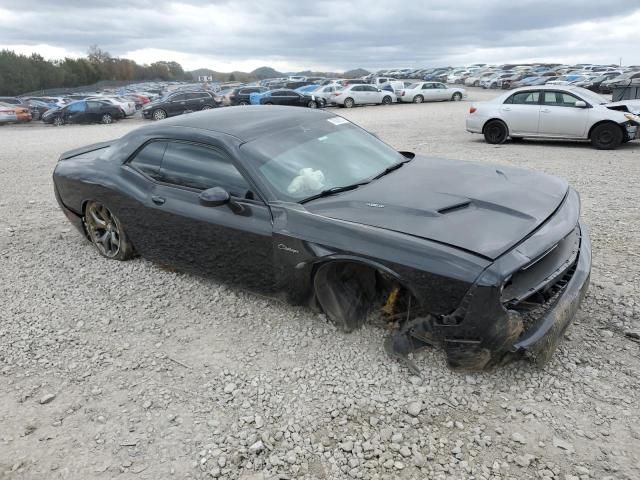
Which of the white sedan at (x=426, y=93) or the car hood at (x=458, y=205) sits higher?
the car hood at (x=458, y=205)

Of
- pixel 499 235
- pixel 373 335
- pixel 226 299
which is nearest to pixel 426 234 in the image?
pixel 499 235

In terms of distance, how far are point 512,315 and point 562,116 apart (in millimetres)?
9356

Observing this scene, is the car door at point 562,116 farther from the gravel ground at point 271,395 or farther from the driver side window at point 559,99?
the gravel ground at point 271,395

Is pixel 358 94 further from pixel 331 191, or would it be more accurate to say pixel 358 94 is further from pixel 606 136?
pixel 331 191

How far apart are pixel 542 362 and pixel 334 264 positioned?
4.38 feet

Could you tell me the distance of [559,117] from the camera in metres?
10.4

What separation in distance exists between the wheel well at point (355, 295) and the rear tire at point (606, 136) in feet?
29.4

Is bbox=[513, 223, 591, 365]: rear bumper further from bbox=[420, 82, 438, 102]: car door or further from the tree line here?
the tree line

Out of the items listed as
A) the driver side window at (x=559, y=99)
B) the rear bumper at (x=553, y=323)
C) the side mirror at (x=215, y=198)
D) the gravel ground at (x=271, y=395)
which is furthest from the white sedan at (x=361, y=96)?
the rear bumper at (x=553, y=323)

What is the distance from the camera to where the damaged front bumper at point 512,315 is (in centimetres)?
252

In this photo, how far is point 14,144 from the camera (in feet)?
52.6

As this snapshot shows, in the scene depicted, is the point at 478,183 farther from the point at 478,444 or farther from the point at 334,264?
the point at 478,444

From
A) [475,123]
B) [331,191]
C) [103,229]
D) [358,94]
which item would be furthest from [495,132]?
[358,94]

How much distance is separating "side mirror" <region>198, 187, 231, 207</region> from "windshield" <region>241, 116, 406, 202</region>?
1.00 ft
